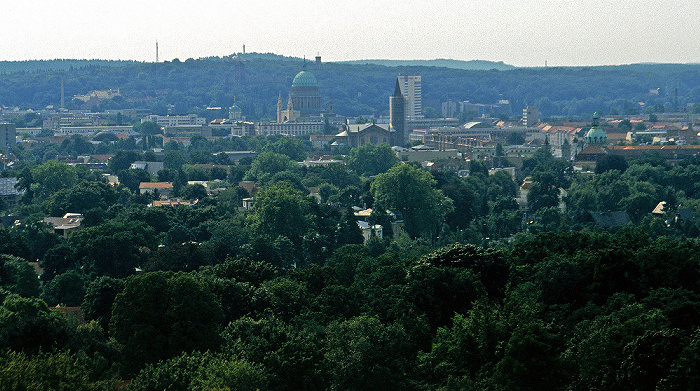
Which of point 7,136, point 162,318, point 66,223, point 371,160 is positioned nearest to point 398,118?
point 7,136

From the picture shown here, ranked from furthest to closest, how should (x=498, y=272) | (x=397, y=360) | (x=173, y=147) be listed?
(x=173, y=147)
(x=498, y=272)
(x=397, y=360)

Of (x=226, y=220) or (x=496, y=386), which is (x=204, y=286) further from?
(x=226, y=220)

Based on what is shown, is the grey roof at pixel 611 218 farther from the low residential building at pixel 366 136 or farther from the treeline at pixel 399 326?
the low residential building at pixel 366 136

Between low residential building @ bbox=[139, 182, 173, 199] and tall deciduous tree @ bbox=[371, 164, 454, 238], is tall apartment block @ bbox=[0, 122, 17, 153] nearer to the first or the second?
low residential building @ bbox=[139, 182, 173, 199]

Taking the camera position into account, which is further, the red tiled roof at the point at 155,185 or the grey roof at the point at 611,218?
the red tiled roof at the point at 155,185

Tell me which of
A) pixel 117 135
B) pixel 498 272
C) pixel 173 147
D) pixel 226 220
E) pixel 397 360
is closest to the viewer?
pixel 397 360

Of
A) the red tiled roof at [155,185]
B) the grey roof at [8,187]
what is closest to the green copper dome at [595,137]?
the red tiled roof at [155,185]

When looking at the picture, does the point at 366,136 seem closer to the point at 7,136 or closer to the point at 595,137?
the point at 595,137

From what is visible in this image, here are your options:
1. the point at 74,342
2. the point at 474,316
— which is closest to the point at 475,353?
the point at 474,316
